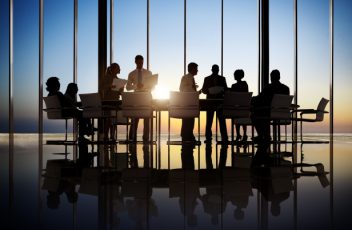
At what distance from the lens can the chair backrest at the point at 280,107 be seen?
7.78m

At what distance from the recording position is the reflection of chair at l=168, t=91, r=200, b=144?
791cm

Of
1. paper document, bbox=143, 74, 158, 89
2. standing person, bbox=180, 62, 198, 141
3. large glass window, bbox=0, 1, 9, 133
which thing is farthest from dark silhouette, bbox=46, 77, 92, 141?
large glass window, bbox=0, 1, 9, 133

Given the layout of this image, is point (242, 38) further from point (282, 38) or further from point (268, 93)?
point (268, 93)

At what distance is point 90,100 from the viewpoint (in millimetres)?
8195

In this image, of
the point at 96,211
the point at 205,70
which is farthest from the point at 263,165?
the point at 205,70

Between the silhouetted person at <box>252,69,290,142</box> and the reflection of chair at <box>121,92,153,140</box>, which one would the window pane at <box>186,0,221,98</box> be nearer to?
the silhouetted person at <box>252,69,290,142</box>

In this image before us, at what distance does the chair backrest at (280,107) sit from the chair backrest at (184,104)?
131cm

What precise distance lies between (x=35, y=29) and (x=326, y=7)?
757 cm

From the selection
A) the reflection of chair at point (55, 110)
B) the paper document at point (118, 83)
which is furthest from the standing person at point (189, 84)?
the reflection of chair at point (55, 110)

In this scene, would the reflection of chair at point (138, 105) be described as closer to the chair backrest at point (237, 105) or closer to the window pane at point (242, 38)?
the chair backrest at point (237, 105)

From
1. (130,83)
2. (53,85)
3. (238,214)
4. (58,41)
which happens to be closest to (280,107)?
(130,83)

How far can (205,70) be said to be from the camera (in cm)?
1169

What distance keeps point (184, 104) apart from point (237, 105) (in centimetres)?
97

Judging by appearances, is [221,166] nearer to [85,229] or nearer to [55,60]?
[85,229]
